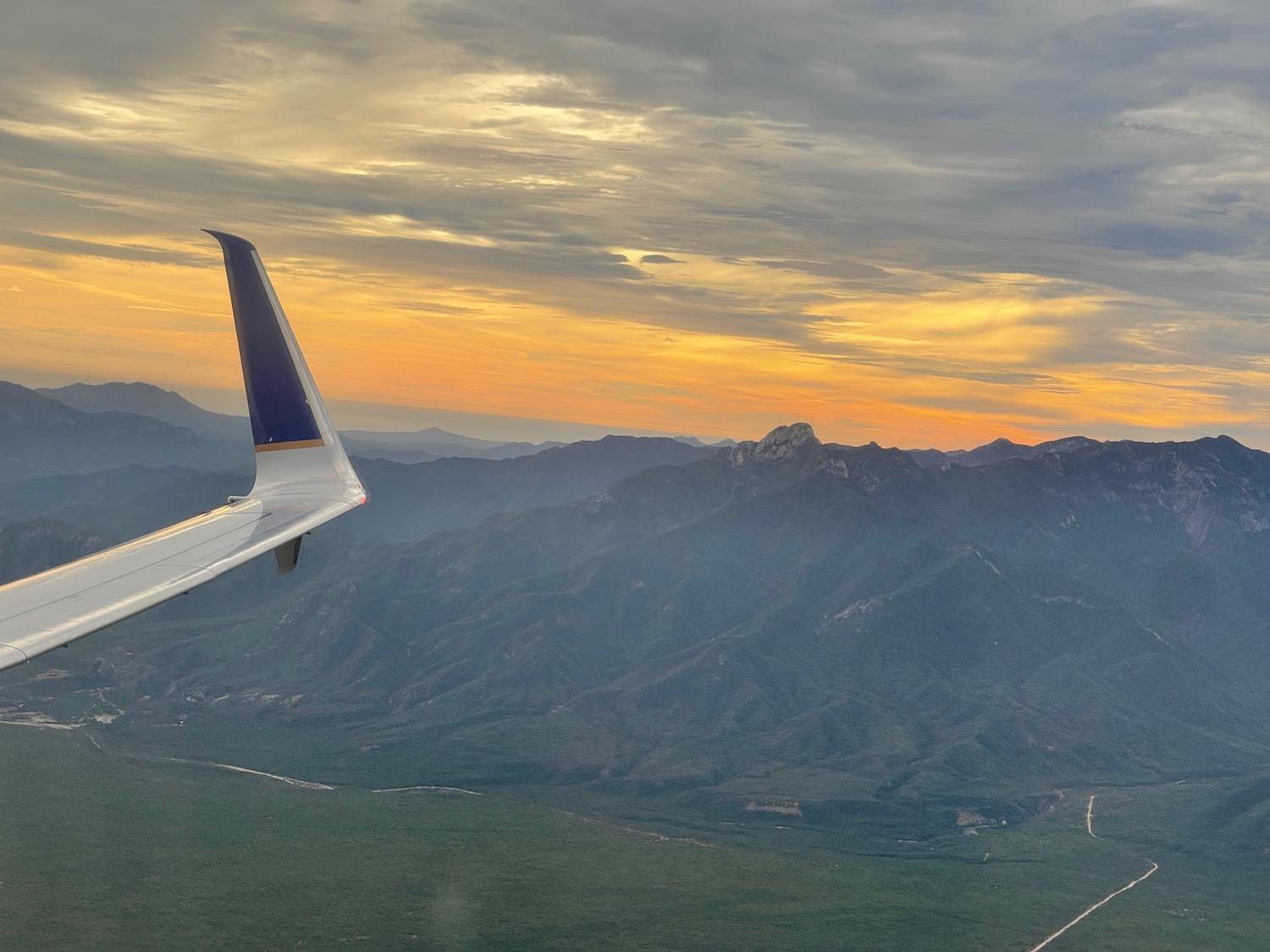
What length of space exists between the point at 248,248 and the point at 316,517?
11.5m

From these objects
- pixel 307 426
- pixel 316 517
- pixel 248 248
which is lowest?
pixel 316 517

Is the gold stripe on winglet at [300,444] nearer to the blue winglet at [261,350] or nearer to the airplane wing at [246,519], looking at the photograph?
the airplane wing at [246,519]

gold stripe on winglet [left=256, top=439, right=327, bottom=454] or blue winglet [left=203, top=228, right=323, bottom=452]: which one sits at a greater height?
blue winglet [left=203, top=228, right=323, bottom=452]

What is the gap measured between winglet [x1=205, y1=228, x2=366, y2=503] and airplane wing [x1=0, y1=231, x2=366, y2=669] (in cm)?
4

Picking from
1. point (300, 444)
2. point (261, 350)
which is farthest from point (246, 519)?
point (261, 350)

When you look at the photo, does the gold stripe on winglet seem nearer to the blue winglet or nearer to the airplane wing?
the airplane wing

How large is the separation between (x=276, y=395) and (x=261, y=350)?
2049mm

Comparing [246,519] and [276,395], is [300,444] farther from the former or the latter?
[246,519]

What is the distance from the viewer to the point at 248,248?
43.7 m

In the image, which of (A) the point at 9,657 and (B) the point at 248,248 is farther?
(B) the point at 248,248

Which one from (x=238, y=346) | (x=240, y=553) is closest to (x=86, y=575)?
(x=240, y=553)

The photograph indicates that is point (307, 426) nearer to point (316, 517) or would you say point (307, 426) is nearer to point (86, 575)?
point (316, 517)

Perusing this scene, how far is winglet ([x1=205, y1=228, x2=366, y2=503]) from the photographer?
1726 inches

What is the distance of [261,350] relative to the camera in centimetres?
4438
